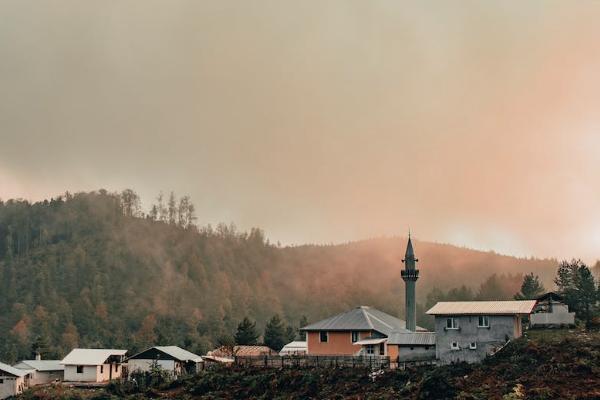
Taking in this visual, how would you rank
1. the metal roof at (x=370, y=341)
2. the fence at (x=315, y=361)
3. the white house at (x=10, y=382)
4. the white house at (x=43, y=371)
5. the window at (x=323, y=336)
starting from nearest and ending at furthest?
the fence at (x=315, y=361), the metal roof at (x=370, y=341), the white house at (x=10, y=382), the window at (x=323, y=336), the white house at (x=43, y=371)

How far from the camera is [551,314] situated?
2704 inches

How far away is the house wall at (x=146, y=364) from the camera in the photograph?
79.2 metres

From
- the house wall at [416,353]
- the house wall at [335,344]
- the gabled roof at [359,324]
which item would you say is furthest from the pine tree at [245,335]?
the house wall at [416,353]

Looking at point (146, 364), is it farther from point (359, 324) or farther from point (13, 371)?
point (359, 324)

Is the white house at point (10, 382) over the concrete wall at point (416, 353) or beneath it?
beneath

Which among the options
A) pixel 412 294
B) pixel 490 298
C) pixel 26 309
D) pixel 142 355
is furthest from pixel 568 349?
pixel 26 309

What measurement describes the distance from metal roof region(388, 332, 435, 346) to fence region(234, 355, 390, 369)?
2.11 meters

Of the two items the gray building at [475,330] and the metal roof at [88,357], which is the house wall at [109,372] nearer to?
the metal roof at [88,357]

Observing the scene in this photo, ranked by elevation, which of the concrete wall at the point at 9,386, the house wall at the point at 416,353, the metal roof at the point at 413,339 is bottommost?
the concrete wall at the point at 9,386

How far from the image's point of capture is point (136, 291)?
191m

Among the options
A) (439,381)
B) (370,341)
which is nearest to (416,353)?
(370,341)

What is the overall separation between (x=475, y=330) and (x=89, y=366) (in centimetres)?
4080

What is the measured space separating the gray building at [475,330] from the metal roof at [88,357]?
122ft

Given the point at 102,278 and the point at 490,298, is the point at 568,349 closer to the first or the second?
the point at 490,298
